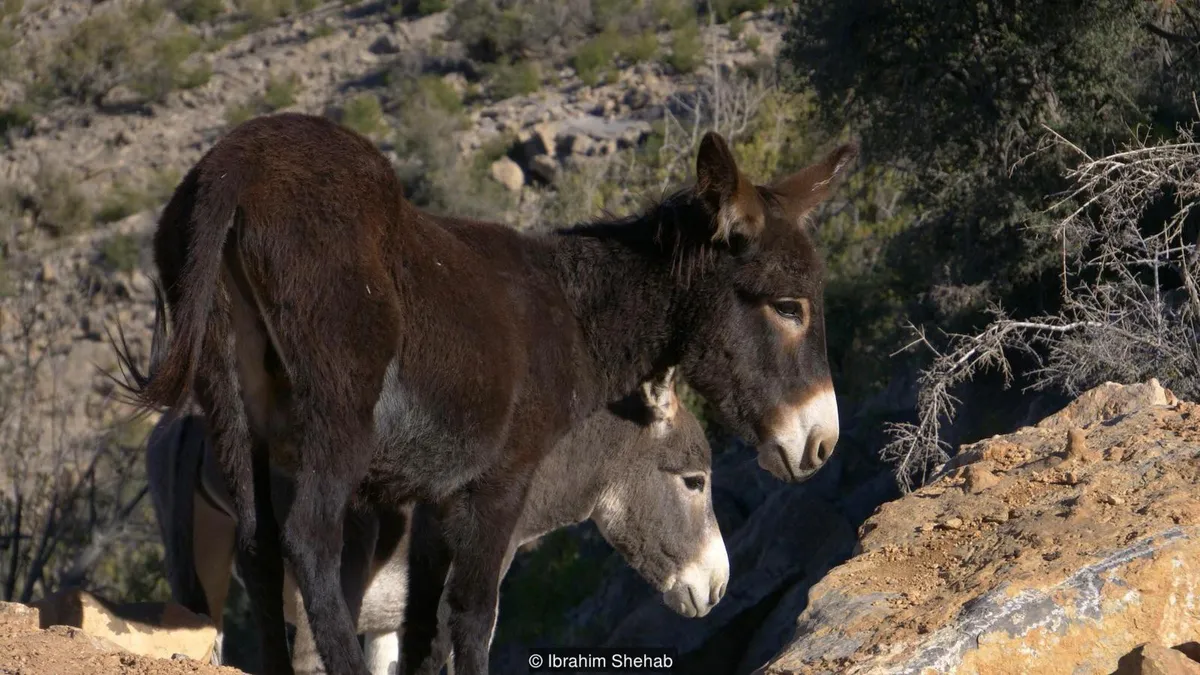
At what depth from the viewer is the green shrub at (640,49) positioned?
93.1ft

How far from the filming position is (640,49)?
28.4 meters

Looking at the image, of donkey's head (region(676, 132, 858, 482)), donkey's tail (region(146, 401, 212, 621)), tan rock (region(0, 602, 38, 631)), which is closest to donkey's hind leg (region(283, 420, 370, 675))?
tan rock (region(0, 602, 38, 631))

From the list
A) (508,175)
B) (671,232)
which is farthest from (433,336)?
(508,175)

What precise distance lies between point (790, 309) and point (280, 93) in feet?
80.5

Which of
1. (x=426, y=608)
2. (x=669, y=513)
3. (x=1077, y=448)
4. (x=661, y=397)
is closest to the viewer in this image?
(x=1077, y=448)

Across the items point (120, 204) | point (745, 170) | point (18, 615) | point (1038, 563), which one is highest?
point (1038, 563)

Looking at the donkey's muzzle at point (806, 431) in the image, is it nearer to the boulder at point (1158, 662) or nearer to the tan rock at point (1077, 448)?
the tan rock at point (1077, 448)

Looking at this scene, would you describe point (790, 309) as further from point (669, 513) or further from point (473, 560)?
point (669, 513)

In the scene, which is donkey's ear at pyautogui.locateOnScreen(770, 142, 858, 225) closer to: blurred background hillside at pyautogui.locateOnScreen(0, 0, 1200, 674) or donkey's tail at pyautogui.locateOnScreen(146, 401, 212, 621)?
blurred background hillside at pyautogui.locateOnScreen(0, 0, 1200, 674)

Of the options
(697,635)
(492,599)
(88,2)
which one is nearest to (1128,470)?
(492,599)

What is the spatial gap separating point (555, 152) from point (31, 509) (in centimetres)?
1254

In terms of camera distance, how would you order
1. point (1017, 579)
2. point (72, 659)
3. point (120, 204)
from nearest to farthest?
point (72, 659) → point (1017, 579) → point (120, 204)

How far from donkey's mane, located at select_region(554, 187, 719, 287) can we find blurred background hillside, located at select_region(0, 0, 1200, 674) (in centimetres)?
174

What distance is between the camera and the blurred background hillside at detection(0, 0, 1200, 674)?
30.8ft
